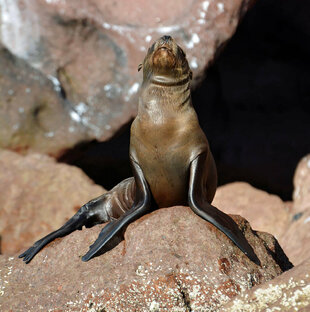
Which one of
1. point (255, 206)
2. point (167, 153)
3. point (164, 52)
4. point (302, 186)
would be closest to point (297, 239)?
point (255, 206)

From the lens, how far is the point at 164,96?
16.6ft

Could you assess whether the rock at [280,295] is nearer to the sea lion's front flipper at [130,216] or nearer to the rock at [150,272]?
the rock at [150,272]

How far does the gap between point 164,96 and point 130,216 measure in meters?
0.98

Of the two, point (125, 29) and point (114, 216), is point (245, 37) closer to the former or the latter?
point (125, 29)

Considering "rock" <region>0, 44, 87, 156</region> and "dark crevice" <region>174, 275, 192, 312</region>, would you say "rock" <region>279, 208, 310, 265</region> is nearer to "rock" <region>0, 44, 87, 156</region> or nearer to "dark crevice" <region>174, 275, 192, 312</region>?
"rock" <region>0, 44, 87, 156</region>

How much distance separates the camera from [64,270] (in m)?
4.61

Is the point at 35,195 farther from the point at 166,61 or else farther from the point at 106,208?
the point at 166,61

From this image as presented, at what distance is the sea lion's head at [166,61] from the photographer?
16.2ft

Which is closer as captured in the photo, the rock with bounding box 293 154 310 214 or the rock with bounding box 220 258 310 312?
the rock with bounding box 220 258 310 312

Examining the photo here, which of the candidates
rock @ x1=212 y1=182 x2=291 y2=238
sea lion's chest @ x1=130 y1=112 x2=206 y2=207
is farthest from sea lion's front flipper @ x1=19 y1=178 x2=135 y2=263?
rock @ x1=212 y1=182 x2=291 y2=238

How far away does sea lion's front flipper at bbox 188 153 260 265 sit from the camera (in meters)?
4.48

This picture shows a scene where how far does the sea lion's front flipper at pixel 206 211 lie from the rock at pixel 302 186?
436 cm

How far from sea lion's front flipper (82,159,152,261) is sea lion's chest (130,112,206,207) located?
0.19ft

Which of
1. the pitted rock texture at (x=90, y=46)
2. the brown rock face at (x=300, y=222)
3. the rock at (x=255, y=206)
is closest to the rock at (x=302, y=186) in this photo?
the brown rock face at (x=300, y=222)
